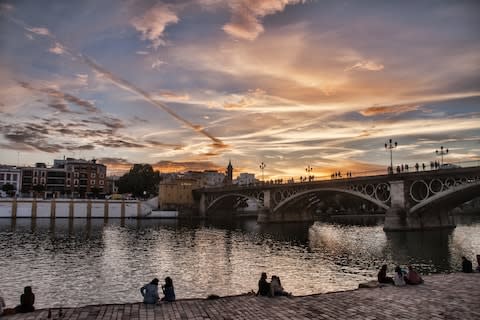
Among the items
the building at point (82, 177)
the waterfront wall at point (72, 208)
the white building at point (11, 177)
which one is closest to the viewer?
the waterfront wall at point (72, 208)

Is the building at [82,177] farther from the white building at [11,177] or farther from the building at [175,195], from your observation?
the building at [175,195]

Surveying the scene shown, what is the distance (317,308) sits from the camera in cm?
1680

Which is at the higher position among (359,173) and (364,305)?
(359,173)

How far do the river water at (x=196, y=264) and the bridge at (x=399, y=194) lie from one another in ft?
28.6

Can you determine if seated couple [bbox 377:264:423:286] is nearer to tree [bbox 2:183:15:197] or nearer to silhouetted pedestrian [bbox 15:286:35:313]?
silhouetted pedestrian [bbox 15:286:35:313]

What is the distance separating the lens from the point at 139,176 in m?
154

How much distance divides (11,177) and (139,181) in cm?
5175

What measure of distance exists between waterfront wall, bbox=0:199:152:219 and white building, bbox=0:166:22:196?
45.9m

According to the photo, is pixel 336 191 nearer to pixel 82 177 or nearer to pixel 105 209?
pixel 105 209

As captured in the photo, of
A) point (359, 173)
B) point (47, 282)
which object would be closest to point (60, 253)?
point (47, 282)

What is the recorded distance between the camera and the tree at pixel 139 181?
15350cm

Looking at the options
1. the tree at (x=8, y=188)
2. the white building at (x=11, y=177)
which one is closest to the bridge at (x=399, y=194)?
the tree at (x=8, y=188)

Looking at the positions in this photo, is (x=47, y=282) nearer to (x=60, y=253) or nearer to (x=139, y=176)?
(x=60, y=253)

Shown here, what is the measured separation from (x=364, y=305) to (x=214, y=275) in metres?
16.4
